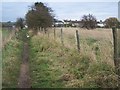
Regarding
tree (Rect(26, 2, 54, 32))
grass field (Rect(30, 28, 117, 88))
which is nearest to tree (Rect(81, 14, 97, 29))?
tree (Rect(26, 2, 54, 32))

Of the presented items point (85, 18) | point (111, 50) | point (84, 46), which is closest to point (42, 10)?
point (85, 18)

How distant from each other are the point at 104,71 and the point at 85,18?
143ft

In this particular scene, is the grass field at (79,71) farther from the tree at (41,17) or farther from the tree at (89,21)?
the tree at (89,21)

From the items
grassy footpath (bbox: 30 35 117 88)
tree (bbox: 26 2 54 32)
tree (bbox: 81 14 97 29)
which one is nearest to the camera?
grassy footpath (bbox: 30 35 117 88)

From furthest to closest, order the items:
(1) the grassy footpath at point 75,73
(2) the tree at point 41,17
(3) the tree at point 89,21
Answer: (3) the tree at point 89,21, (2) the tree at point 41,17, (1) the grassy footpath at point 75,73

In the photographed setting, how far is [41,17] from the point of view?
44844mm

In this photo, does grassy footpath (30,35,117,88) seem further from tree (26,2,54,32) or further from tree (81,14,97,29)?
tree (81,14,97,29)

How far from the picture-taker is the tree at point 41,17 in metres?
44.1

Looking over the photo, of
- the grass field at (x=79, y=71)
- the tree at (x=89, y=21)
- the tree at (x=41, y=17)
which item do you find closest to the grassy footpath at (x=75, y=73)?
the grass field at (x=79, y=71)

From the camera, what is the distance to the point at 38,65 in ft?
43.3

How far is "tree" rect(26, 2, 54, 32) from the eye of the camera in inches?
1735

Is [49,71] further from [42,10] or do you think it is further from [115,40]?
[42,10]

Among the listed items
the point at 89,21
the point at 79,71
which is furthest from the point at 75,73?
the point at 89,21

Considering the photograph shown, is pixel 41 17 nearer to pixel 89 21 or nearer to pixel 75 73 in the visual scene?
pixel 89 21
